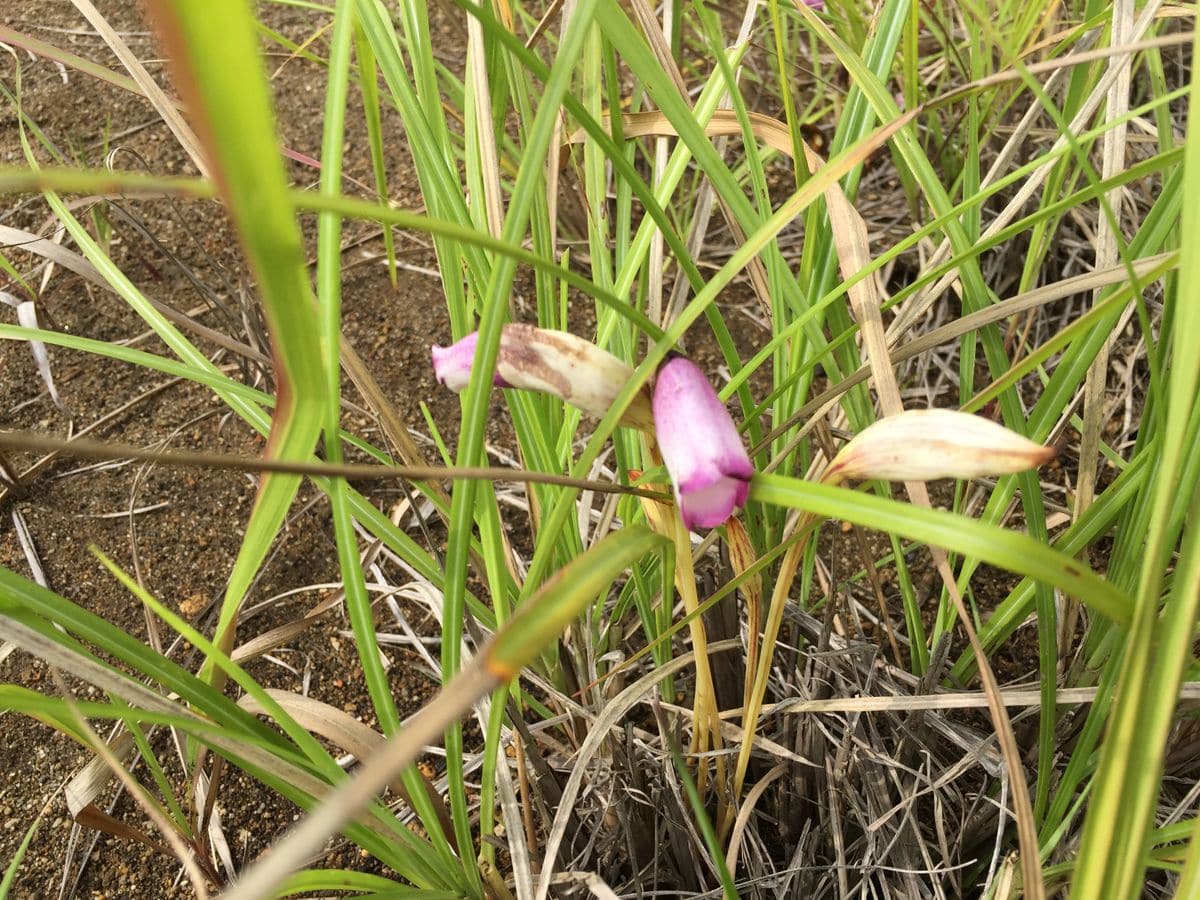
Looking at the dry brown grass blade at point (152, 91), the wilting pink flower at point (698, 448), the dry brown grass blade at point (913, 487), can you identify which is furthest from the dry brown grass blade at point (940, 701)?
the dry brown grass blade at point (152, 91)

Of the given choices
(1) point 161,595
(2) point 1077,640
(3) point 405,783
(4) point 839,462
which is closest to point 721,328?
(4) point 839,462

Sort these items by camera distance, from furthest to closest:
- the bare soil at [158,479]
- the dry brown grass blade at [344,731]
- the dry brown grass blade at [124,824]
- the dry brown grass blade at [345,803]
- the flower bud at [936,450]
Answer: the bare soil at [158,479] < the dry brown grass blade at [344,731] < the dry brown grass blade at [124,824] < the flower bud at [936,450] < the dry brown grass blade at [345,803]

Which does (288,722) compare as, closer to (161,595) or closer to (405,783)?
(405,783)

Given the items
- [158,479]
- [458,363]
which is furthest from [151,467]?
[458,363]

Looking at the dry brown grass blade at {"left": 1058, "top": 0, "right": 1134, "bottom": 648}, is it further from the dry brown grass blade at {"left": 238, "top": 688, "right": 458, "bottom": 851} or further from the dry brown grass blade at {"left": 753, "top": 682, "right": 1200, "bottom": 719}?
the dry brown grass blade at {"left": 238, "top": 688, "right": 458, "bottom": 851}

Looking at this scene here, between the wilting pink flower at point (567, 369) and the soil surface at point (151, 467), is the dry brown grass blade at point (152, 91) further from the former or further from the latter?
the wilting pink flower at point (567, 369)
